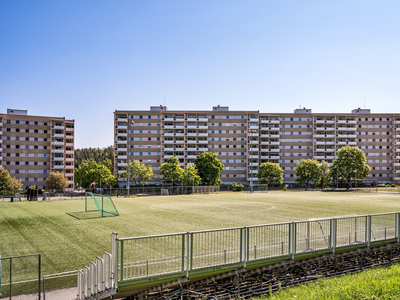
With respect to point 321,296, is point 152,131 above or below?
above

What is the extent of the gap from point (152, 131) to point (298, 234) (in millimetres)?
103397

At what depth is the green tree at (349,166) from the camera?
9431cm

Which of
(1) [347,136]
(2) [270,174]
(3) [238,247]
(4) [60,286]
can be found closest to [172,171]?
(2) [270,174]

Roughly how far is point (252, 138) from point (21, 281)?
108 metres

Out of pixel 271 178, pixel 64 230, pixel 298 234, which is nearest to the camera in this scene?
pixel 298 234

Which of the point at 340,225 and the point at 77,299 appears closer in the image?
the point at 77,299

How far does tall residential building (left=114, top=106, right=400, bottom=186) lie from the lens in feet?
373

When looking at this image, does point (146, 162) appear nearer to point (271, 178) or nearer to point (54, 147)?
point (54, 147)

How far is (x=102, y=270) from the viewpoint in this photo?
963 centimetres

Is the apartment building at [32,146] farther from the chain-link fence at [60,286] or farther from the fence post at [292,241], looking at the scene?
the fence post at [292,241]

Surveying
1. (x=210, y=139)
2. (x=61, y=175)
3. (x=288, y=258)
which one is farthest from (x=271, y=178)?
(x=288, y=258)

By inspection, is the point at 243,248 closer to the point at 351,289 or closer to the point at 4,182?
the point at 351,289

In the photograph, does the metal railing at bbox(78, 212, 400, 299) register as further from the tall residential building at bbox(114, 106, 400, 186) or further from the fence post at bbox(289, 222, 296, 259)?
the tall residential building at bbox(114, 106, 400, 186)

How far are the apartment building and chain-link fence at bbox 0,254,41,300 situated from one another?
95499 millimetres
